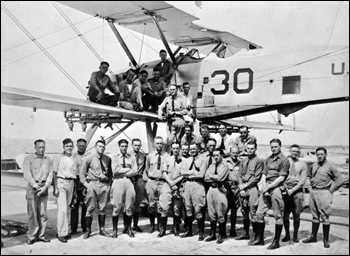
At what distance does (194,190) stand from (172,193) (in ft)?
1.14

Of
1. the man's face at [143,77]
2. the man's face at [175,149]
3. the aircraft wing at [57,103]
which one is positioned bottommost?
the man's face at [175,149]

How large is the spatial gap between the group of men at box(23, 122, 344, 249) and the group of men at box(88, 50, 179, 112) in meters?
2.15

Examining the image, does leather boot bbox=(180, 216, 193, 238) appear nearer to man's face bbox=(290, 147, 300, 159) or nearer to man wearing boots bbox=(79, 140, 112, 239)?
man wearing boots bbox=(79, 140, 112, 239)

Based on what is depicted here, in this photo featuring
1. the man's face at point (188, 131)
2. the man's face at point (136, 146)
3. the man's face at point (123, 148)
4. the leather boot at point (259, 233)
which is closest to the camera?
the leather boot at point (259, 233)

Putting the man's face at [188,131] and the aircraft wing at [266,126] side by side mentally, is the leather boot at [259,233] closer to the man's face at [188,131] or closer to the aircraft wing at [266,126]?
the man's face at [188,131]

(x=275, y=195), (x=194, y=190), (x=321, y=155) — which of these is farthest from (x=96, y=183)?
(x=321, y=155)

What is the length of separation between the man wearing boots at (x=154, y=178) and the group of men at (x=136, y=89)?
210 cm

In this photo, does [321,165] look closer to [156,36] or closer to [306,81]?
[306,81]

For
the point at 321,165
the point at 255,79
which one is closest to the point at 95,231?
the point at 321,165

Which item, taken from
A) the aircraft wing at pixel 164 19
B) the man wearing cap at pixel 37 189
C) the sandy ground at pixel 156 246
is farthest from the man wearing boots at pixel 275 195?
the aircraft wing at pixel 164 19

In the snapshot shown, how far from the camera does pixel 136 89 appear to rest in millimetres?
8125

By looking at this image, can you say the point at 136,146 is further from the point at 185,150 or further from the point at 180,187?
the point at 180,187

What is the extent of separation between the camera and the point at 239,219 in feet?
24.5

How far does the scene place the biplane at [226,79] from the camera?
677cm
